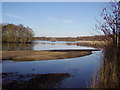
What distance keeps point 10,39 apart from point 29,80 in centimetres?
5554

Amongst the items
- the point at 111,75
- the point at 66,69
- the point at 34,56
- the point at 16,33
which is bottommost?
the point at 66,69

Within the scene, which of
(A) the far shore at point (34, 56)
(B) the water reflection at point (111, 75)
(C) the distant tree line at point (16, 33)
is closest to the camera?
(B) the water reflection at point (111, 75)

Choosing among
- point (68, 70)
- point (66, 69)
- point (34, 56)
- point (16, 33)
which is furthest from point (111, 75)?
point (16, 33)

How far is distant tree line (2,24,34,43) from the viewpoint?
5575cm

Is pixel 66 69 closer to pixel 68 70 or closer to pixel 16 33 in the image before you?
pixel 68 70

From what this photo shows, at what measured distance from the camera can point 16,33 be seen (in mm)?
58594

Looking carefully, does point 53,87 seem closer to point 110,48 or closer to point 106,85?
point 106,85

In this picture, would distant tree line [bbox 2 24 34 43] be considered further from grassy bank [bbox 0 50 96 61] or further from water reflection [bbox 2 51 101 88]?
water reflection [bbox 2 51 101 88]

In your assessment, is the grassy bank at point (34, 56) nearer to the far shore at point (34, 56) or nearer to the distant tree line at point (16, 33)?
the far shore at point (34, 56)

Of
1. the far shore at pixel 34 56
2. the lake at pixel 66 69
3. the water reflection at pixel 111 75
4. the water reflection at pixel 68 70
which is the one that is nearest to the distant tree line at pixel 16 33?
the far shore at pixel 34 56

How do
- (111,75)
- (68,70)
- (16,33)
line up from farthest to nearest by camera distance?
(16,33) → (68,70) → (111,75)

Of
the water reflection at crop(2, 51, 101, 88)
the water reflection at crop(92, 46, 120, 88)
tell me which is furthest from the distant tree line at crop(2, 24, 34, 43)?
the water reflection at crop(92, 46, 120, 88)

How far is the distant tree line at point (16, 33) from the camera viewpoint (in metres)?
55.8

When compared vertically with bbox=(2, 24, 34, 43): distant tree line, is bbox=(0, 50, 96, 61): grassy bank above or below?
below
